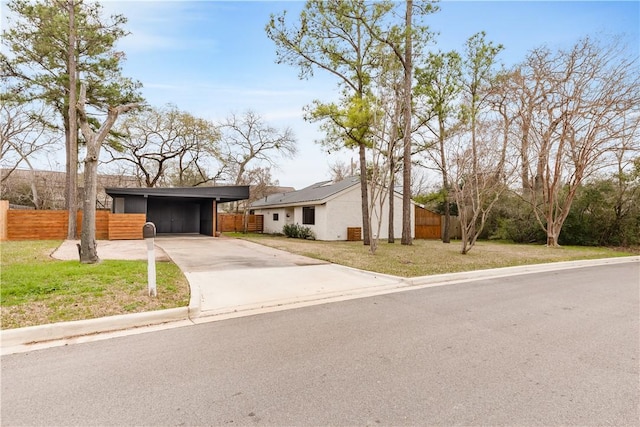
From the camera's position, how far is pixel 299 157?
29328 mm

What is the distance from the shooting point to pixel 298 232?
19812mm

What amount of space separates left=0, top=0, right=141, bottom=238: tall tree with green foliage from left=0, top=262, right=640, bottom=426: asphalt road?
14.5m

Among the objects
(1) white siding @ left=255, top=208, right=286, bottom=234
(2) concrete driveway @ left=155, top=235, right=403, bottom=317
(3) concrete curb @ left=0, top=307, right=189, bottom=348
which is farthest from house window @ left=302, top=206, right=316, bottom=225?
(3) concrete curb @ left=0, top=307, right=189, bottom=348

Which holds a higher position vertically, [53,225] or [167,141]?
[167,141]

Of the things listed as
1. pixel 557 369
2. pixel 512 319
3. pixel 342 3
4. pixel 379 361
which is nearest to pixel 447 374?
pixel 379 361

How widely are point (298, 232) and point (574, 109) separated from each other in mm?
14864

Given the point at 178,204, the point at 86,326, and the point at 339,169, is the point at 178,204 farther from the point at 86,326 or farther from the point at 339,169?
the point at 339,169

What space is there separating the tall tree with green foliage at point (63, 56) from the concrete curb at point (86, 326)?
13.3 metres

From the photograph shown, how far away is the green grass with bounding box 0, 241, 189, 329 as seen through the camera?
4.05 metres

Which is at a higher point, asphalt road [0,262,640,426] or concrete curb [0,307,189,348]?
concrete curb [0,307,189,348]

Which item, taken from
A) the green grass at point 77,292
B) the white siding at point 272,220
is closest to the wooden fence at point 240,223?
the white siding at point 272,220

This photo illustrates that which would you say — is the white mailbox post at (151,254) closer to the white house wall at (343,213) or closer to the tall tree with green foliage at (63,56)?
the tall tree with green foliage at (63,56)

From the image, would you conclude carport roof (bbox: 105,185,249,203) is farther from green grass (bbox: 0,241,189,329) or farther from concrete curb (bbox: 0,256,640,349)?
concrete curb (bbox: 0,256,640,349)

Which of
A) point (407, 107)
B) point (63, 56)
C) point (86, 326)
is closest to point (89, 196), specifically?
point (86, 326)
